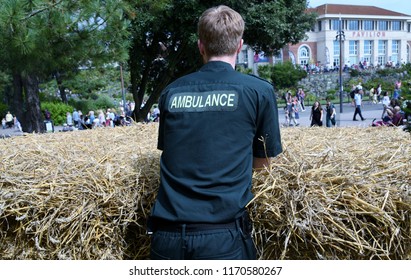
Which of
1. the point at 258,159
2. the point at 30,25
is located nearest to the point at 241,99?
the point at 258,159

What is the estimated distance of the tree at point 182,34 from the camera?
1580 cm

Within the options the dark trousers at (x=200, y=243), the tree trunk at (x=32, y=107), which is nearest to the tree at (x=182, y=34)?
the tree trunk at (x=32, y=107)

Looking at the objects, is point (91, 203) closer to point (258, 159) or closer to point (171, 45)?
point (258, 159)

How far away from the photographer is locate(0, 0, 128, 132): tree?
6.87 metres

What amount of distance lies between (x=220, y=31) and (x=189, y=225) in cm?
83

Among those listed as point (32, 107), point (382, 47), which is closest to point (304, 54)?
point (382, 47)

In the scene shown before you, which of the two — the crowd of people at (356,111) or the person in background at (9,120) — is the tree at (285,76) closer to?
the crowd of people at (356,111)

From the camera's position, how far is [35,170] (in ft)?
8.38

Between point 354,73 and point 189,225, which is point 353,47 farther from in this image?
point 189,225

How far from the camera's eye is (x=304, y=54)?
280 ft

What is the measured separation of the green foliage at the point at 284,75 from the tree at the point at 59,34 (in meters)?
49.1

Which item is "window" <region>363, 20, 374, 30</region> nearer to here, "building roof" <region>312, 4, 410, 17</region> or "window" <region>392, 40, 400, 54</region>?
"building roof" <region>312, 4, 410, 17</region>

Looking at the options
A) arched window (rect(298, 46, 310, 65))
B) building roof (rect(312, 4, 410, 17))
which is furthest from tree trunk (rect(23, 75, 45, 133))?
arched window (rect(298, 46, 310, 65))

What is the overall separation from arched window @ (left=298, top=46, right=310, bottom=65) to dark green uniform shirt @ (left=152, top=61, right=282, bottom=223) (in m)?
85.7
